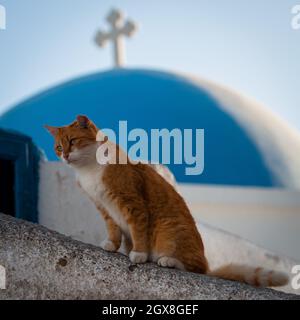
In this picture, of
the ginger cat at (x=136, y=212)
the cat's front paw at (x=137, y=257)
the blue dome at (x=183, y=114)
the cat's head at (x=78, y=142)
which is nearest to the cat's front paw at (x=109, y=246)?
the ginger cat at (x=136, y=212)

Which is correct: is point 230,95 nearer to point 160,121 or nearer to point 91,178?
point 160,121

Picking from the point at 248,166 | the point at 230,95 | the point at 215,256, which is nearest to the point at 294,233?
the point at 248,166

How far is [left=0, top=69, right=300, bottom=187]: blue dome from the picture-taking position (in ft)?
14.8

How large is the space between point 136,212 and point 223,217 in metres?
1.99

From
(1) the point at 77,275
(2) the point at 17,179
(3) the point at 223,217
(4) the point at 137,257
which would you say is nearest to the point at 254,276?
(4) the point at 137,257

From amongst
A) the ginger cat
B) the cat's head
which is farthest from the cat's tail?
the cat's head

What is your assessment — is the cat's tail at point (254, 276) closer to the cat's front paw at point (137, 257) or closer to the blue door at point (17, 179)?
the cat's front paw at point (137, 257)

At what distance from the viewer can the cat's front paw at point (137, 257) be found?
2459 millimetres

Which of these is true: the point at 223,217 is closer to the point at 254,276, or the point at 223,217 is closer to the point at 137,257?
the point at 254,276

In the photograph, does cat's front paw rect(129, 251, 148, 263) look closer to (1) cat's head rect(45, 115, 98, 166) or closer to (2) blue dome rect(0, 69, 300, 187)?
(1) cat's head rect(45, 115, 98, 166)

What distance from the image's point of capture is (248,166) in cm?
481

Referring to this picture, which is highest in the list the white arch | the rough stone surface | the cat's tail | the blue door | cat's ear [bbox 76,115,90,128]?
the white arch

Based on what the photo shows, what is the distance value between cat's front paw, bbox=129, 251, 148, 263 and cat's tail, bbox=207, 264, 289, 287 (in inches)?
15.4

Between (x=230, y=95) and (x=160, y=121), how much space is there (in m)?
1.26
